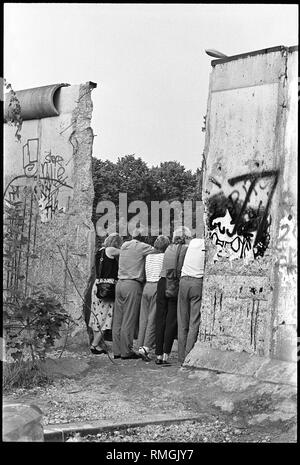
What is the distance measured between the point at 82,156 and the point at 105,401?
3.58 metres

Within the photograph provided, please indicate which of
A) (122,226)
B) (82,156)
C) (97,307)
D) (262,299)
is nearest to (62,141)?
(82,156)

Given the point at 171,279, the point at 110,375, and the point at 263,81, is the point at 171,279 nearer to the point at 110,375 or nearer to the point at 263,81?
the point at 110,375

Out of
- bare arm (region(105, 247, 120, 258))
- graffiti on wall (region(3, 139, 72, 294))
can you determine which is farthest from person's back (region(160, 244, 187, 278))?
graffiti on wall (region(3, 139, 72, 294))

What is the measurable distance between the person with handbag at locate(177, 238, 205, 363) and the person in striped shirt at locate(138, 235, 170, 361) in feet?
1.65

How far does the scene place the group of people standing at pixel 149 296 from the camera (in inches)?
309

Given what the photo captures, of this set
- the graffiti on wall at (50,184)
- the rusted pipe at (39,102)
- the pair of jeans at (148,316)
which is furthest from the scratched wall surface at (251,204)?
the rusted pipe at (39,102)

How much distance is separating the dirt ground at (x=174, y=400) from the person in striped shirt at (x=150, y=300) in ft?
1.91

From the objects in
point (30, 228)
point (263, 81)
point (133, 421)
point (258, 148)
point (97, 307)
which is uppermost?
point (263, 81)

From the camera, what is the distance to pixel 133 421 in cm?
589

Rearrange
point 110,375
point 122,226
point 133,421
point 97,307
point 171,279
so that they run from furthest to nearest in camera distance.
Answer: point 122,226 → point 97,307 → point 171,279 → point 110,375 → point 133,421

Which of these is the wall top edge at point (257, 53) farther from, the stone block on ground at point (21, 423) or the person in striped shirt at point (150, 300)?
the stone block on ground at point (21, 423)

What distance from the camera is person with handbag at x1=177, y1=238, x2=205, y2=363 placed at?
25.5 feet

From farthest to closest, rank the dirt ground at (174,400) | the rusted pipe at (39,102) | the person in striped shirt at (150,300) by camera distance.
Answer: the rusted pipe at (39,102), the person in striped shirt at (150,300), the dirt ground at (174,400)

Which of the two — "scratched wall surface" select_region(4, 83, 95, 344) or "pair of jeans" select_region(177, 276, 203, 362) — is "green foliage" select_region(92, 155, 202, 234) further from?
"pair of jeans" select_region(177, 276, 203, 362)
